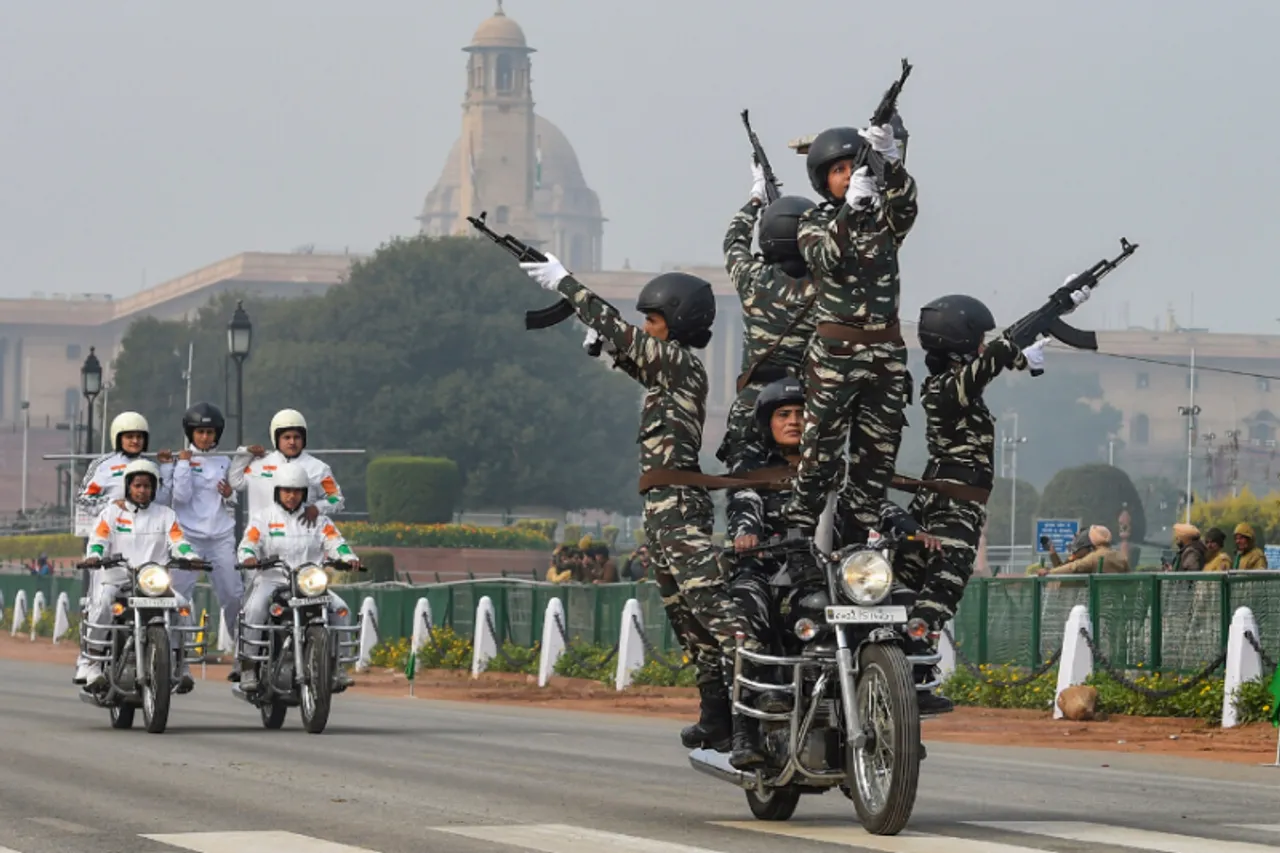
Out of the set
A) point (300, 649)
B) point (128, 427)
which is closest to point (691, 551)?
point (300, 649)

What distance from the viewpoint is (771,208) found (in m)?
12.2

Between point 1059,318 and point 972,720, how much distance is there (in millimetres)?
9541

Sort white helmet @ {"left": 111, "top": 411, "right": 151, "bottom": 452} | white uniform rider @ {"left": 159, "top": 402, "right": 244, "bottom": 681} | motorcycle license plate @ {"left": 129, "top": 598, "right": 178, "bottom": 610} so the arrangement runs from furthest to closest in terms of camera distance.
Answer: white uniform rider @ {"left": 159, "top": 402, "right": 244, "bottom": 681}
white helmet @ {"left": 111, "top": 411, "right": 151, "bottom": 452}
motorcycle license plate @ {"left": 129, "top": 598, "right": 178, "bottom": 610}

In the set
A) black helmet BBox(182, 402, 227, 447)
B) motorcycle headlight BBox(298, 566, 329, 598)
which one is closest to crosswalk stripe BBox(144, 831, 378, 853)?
motorcycle headlight BBox(298, 566, 329, 598)

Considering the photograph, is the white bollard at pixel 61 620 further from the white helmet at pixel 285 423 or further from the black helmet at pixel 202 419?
the white helmet at pixel 285 423

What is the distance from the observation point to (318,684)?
1667cm

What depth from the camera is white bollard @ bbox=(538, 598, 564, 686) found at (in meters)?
29.5

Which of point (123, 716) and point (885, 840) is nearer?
point (885, 840)

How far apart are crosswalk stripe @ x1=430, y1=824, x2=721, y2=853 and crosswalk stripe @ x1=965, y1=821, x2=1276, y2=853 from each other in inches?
56.0

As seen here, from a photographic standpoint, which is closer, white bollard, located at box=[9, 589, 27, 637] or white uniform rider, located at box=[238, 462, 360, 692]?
white uniform rider, located at box=[238, 462, 360, 692]

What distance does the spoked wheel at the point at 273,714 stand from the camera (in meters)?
17.2

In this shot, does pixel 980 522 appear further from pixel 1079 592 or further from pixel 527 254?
pixel 1079 592

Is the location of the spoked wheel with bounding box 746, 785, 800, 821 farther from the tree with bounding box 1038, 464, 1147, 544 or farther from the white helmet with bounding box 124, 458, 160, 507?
the tree with bounding box 1038, 464, 1147, 544

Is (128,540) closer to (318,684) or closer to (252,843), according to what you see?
(318,684)
